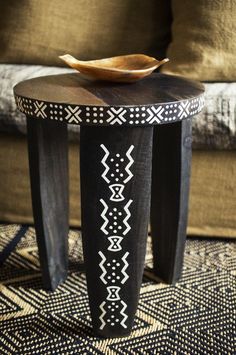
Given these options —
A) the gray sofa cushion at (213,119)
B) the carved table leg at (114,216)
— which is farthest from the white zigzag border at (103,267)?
the gray sofa cushion at (213,119)

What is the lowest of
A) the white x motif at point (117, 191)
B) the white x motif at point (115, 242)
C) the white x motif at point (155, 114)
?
the white x motif at point (115, 242)

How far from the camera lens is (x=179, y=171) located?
48.9 inches

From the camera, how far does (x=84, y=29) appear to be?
184 cm

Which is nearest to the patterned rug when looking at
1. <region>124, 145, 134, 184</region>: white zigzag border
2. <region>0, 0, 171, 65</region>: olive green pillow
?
<region>124, 145, 134, 184</region>: white zigzag border

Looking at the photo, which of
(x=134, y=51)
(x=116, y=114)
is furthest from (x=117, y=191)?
(x=134, y=51)

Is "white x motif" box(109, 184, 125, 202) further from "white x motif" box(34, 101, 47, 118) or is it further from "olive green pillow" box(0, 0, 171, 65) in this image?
"olive green pillow" box(0, 0, 171, 65)

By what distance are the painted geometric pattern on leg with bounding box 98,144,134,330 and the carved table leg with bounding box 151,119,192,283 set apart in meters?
0.23

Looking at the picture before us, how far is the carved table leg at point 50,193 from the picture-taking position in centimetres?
120

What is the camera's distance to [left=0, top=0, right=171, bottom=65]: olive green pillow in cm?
182

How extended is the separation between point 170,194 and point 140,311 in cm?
27

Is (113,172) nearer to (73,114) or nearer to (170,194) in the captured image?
(73,114)

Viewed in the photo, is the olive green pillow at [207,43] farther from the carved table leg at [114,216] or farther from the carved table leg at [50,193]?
the carved table leg at [114,216]

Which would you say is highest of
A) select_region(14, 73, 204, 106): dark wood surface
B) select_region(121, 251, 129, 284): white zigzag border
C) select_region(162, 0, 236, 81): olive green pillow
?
select_region(162, 0, 236, 81): olive green pillow

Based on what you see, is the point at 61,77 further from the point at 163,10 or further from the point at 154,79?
the point at 163,10
